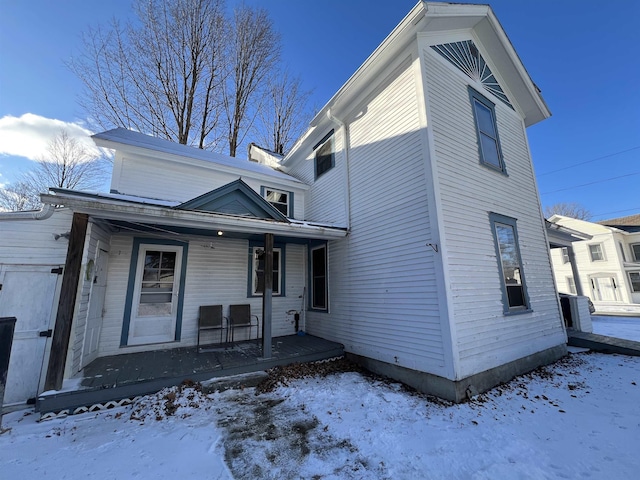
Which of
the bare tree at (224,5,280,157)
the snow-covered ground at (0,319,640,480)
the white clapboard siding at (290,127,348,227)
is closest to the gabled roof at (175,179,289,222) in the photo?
the white clapboard siding at (290,127,348,227)

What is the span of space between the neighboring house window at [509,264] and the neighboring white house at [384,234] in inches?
1.7

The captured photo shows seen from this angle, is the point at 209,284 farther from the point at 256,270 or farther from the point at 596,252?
the point at 596,252

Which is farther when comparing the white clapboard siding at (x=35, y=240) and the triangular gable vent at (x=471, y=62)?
the triangular gable vent at (x=471, y=62)

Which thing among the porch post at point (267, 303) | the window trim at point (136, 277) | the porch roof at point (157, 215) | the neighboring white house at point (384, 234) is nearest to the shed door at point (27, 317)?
the neighboring white house at point (384, 234)

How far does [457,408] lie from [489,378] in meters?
1.14

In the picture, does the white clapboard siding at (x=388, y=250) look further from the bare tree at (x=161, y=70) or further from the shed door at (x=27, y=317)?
the bare tree at (x=161, y=70)

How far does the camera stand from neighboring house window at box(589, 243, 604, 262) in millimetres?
18859

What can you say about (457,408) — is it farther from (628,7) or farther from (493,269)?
(628,7)

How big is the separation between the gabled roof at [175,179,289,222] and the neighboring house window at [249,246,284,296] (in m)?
2.12

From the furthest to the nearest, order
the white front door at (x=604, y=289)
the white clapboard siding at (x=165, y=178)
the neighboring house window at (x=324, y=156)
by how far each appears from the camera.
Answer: the white front door at (x=604, y=289) → the neighboring house window at (x=324, y=156) → the white clapboard siding at (x=165, y=178)

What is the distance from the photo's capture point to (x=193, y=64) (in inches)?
539

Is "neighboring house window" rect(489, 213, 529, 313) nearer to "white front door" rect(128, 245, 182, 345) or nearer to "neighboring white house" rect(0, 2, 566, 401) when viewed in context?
"neighboring white house" rect(0, 2, 566, 401)

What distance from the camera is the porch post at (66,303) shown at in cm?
350

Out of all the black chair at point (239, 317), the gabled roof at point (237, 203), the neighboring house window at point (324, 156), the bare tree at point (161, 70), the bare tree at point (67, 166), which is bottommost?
the black chair at point (239, 317)
